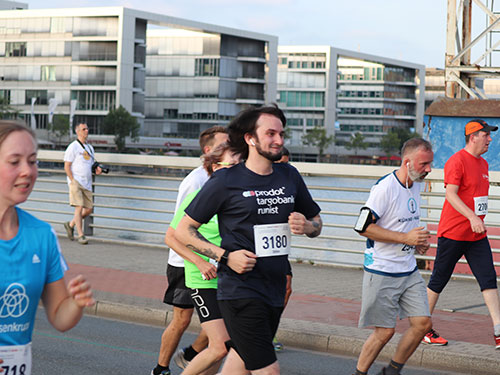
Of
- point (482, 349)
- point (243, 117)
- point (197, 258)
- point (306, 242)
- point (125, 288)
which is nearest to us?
point (243, 117)

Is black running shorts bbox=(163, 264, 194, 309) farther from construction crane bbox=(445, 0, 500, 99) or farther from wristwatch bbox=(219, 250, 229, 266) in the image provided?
construction crane bbox=(445, 0, 500, 99)

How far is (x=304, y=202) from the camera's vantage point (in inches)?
187

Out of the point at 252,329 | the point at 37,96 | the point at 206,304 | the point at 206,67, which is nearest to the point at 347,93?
the point at 206,67

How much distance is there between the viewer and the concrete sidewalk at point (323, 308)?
7211 mm

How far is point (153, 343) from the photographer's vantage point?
7.78m

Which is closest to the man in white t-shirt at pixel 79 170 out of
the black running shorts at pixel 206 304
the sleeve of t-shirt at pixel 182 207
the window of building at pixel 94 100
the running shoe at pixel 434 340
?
the running shoe at pixel 434 340

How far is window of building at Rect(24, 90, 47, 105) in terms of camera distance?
324ft

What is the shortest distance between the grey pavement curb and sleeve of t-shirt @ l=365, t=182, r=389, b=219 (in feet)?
6.47

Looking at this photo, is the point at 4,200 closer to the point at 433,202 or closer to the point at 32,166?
the point at 32,166

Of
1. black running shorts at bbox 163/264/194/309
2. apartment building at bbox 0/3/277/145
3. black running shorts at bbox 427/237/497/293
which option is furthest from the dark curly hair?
apartment building at bbox 0/3/277/145

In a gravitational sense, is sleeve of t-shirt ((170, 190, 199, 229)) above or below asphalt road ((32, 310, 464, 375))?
above

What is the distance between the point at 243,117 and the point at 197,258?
913 mm

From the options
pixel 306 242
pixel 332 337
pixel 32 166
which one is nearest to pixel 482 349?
pixel 332 337

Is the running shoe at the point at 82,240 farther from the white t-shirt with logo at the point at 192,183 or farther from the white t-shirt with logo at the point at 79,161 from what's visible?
the white t-shirt with logo at the point at 192,183
